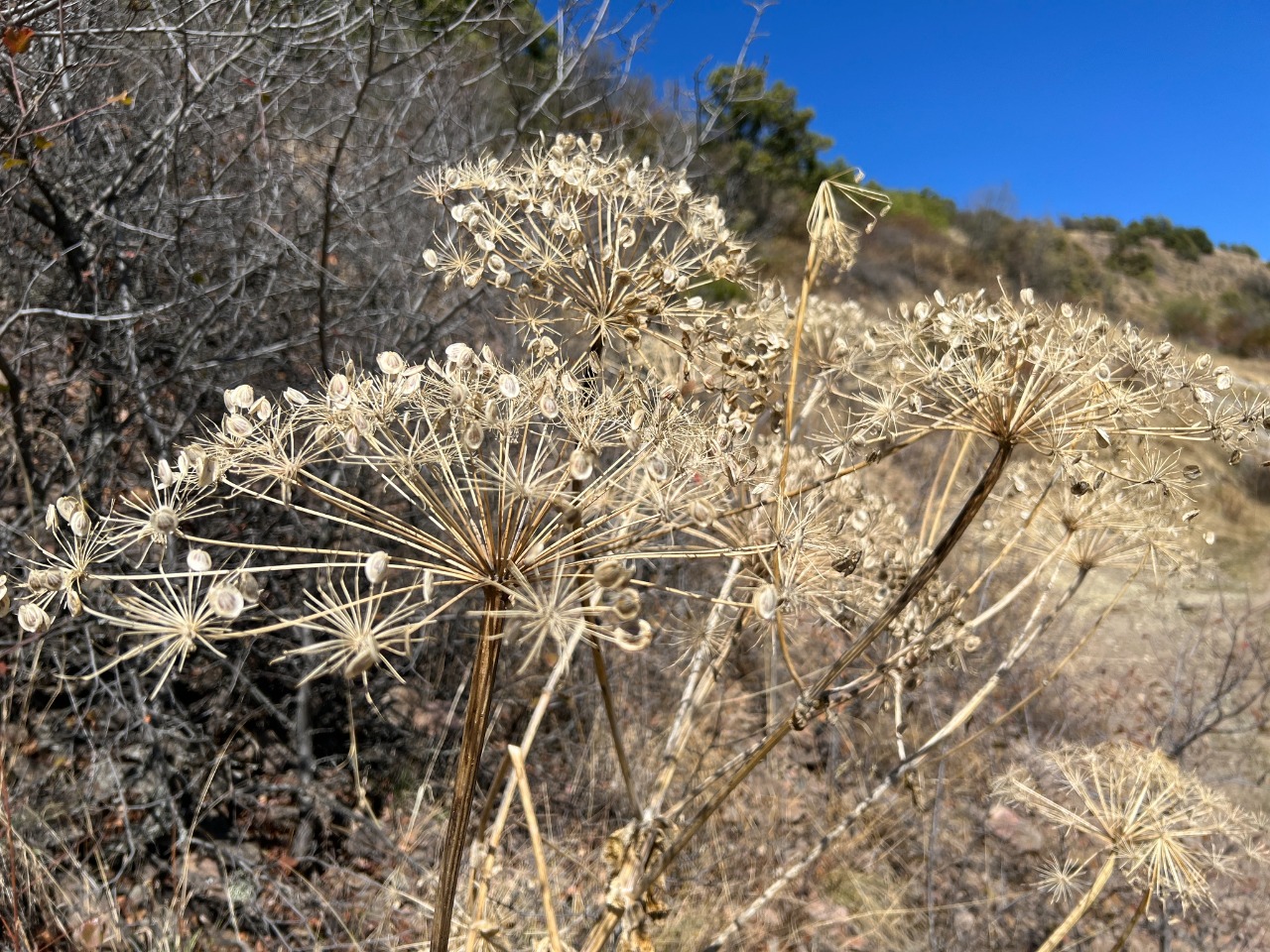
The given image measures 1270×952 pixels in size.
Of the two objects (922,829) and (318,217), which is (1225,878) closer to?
(922,829)

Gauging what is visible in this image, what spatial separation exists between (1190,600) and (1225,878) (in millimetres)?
7390

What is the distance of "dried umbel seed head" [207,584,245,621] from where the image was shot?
0.86m

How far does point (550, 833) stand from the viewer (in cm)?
411

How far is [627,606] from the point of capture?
2.99ft

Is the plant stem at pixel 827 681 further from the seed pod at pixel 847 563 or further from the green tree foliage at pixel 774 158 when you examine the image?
the green tree foliage at pixel 774 158

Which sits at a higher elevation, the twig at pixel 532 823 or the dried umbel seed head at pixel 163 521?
the dried umbel seed head at pixel 163 521

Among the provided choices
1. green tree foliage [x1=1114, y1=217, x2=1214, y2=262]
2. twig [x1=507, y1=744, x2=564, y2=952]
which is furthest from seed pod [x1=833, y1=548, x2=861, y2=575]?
green tree foliage [x1=1114, y1=217, x2=1214, y2=262]

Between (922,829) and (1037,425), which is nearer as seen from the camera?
(1037,425)

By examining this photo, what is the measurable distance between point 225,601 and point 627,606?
1.59 feet

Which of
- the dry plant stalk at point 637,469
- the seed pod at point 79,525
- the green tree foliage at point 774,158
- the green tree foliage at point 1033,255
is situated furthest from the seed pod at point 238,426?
the green tree foliage at point 1033,255

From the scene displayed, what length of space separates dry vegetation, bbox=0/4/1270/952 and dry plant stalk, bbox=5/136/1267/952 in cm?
1

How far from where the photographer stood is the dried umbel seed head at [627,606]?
0.91m

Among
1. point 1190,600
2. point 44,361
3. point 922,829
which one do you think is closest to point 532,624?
point 44,361

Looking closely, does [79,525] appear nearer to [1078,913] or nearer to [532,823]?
[532,823]
